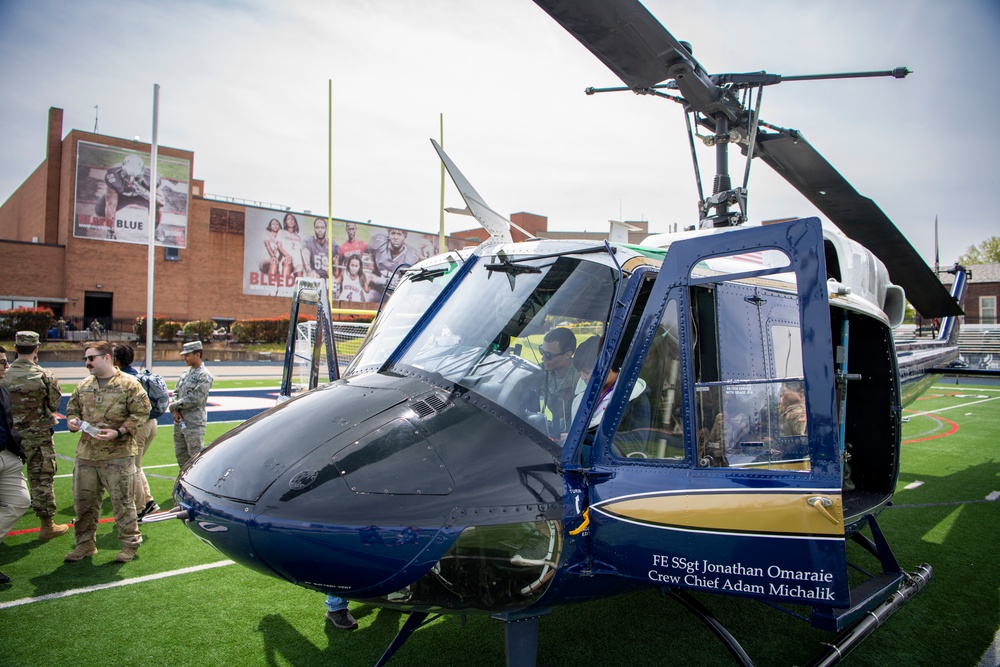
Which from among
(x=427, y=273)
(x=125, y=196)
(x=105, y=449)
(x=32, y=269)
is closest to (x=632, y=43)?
(x=427, y=273)

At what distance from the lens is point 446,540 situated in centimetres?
242

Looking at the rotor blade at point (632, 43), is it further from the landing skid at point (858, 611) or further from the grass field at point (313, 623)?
the grass field at point (313, 623)

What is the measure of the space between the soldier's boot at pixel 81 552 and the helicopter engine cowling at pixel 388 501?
337 centimetres

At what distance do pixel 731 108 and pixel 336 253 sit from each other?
4464 cm

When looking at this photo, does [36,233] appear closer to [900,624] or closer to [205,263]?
[205,263]

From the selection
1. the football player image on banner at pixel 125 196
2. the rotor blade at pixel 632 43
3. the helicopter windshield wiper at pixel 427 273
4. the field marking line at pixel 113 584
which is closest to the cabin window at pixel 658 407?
the rotor blade at pixel 632 43

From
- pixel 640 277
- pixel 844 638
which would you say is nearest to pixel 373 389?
pixel 640 277

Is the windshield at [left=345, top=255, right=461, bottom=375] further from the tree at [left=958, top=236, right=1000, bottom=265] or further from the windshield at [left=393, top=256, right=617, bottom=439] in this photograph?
the tree at [left=958, top=236, right=1000, bottom=265]

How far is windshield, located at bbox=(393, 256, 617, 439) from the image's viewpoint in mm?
3012

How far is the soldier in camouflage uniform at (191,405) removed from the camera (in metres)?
6.82

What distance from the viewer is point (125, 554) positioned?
527cm

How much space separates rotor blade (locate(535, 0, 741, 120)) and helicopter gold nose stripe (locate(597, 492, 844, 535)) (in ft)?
8.77

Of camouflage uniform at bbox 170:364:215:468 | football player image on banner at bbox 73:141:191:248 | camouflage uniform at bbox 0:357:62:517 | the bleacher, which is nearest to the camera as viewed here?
camouflage uniform at bbox 0:357:62:517

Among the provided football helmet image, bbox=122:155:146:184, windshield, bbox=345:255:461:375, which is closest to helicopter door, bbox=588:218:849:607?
windshield, bbox=345:255:461:375
